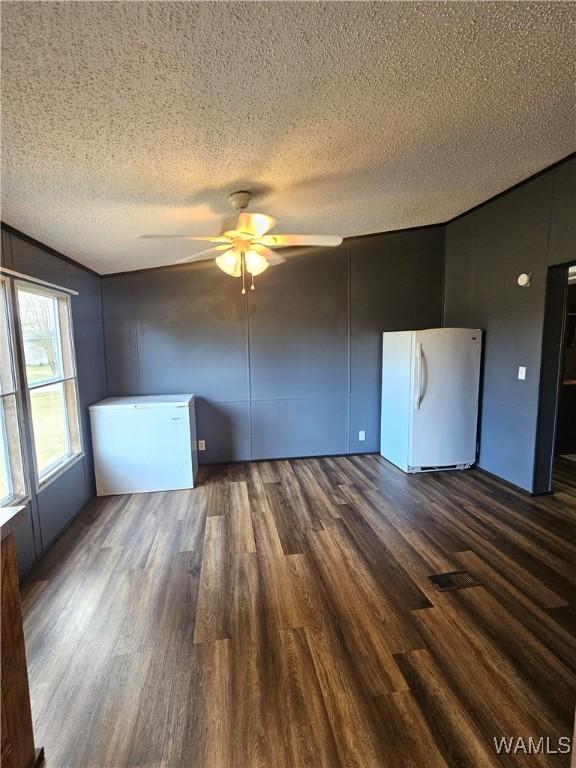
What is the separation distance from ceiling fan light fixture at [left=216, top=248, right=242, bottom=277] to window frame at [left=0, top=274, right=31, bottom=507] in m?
1.37

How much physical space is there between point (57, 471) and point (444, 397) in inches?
146

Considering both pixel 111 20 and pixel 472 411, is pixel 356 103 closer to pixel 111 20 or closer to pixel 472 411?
pixel 111 20

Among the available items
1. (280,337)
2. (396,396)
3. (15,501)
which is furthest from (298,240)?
(15,501)

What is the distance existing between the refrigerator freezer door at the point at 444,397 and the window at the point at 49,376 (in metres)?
3.35

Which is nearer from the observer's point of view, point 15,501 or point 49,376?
point 15,501

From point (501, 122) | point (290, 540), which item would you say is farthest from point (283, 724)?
point (501, 122)

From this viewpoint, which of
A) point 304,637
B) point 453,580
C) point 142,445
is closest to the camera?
point 304,637

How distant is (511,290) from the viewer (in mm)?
3307

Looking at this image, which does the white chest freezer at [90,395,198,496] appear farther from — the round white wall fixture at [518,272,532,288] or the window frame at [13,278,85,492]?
the round white wall fixture at [518,272,532,288]

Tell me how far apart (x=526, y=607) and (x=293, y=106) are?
9.22ft

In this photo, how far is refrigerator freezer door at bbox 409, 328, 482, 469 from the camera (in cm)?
356

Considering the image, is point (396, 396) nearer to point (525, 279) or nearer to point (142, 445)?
point (525, 279)

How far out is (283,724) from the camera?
1.33 m

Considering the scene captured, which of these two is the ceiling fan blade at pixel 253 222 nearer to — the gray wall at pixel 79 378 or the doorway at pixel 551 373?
the gray wall at pixel 79 378
